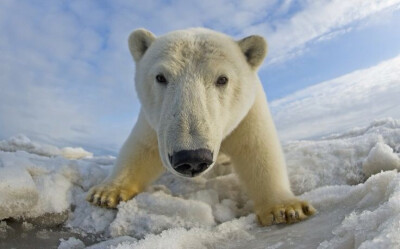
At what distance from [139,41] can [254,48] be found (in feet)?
3.69

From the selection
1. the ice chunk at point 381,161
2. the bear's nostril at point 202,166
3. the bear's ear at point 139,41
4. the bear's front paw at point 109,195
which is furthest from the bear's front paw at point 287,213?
the bear's ear at point 139,41

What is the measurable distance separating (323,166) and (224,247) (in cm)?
250

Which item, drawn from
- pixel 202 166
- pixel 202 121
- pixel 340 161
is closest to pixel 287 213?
pixel 202 166

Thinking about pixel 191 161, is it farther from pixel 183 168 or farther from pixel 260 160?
pixel 260 160

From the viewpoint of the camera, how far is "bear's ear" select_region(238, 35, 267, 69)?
12.4 ft

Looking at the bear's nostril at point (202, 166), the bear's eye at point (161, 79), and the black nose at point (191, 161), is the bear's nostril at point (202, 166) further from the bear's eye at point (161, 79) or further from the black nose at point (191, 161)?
the bear's eye at point (161, 79)

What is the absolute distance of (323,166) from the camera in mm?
4527

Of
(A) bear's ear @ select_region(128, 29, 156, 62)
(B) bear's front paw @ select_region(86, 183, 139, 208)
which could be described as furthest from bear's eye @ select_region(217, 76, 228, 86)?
(B) bear's front paw @ select_region(86, 183, 139, 208)

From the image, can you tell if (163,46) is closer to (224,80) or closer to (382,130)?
(224,80)

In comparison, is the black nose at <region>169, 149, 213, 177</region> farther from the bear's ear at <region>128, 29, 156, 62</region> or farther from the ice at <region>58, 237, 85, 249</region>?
the bear's ear at <region>128, 29, 156, 62</region>

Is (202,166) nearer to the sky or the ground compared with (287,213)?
nearer to the sky

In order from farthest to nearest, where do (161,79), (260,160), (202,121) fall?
(260,160) < (161,79) < (202,121)

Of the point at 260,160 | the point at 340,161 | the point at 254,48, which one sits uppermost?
the point at 254,48

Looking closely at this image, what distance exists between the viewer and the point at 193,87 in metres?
2.99
